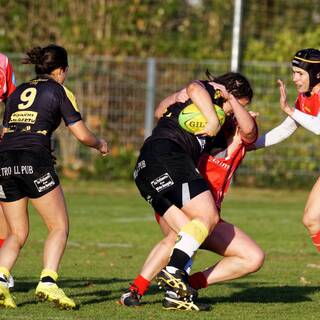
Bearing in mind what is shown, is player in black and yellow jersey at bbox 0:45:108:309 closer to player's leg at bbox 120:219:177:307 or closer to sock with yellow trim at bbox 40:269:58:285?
sock with yellow trim at bbox 40:269:58:285

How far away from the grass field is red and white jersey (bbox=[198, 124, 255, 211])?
0.97 meters

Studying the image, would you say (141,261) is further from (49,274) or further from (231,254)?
(49,274)

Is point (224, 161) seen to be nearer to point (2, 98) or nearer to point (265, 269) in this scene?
point (2, 98)

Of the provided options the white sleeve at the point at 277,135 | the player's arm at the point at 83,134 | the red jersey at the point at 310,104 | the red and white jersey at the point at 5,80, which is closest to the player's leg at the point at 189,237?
the player's arm at the point at 83,134

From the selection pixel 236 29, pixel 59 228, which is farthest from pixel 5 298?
pixel 236 29

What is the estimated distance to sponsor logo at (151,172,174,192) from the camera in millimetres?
7925

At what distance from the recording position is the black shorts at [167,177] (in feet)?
25.9

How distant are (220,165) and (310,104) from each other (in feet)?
4.19

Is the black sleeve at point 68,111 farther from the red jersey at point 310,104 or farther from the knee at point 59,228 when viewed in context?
the red jersey at point 310,104

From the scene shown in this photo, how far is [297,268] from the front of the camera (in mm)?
11453

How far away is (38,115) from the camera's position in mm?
7996

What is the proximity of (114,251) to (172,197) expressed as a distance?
16.0 ft

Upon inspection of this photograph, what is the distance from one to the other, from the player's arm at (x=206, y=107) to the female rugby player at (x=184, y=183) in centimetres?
2

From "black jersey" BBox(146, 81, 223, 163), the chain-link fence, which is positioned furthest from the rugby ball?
the chain-link fence
